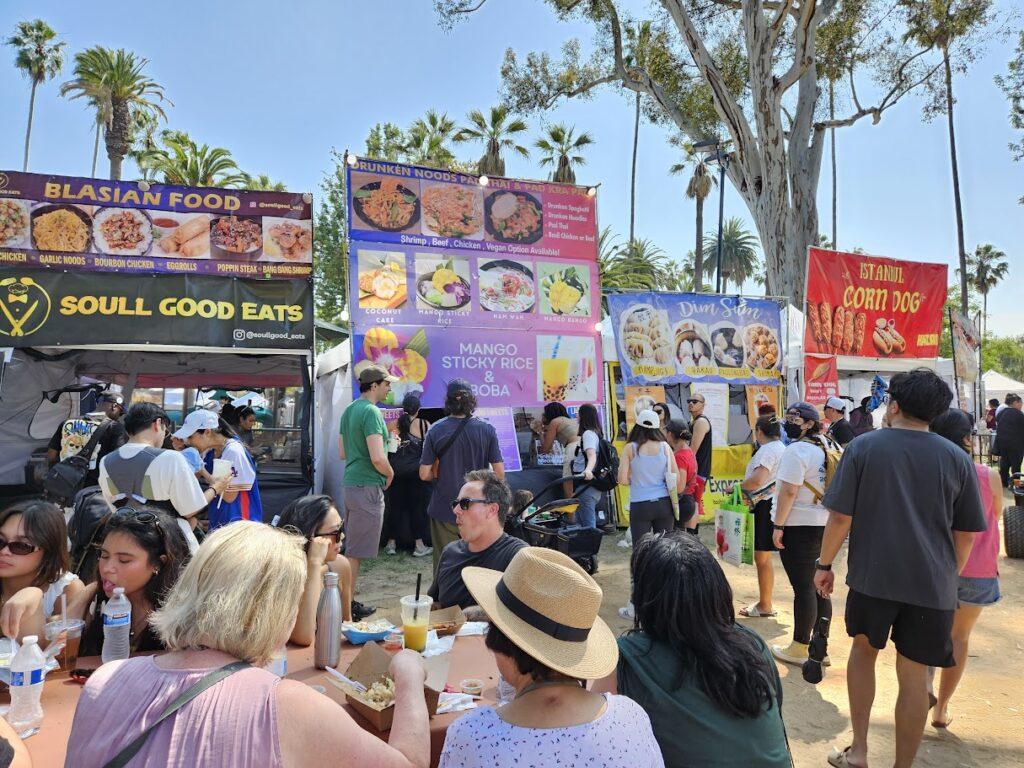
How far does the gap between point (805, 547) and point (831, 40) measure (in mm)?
14141

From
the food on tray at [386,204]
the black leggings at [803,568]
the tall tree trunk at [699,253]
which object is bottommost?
the black leggings at [803,568]

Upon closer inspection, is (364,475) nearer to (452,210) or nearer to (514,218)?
(452,210)

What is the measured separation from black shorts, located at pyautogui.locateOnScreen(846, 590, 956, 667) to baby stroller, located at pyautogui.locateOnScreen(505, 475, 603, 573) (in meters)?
1.96

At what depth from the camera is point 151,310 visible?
7309 millimetres

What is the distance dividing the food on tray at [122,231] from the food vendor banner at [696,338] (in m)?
5.78

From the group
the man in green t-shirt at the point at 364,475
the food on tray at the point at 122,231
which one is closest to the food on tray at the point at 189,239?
the food on tray at the point at 122,231

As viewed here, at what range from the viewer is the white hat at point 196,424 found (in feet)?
15.5

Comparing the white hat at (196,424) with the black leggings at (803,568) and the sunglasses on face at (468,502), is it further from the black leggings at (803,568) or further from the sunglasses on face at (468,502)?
the black leggings at (803,568)

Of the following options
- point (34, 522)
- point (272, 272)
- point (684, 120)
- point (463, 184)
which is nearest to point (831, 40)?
point (684, 120)

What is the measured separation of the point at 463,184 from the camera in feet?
26.5

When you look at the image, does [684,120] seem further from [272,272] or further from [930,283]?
[272,272]

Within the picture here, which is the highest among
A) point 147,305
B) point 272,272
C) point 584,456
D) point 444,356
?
point 272,272

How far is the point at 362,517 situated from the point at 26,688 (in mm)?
3373

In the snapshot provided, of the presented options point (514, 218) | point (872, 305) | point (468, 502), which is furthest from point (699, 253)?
point (468, 502)
